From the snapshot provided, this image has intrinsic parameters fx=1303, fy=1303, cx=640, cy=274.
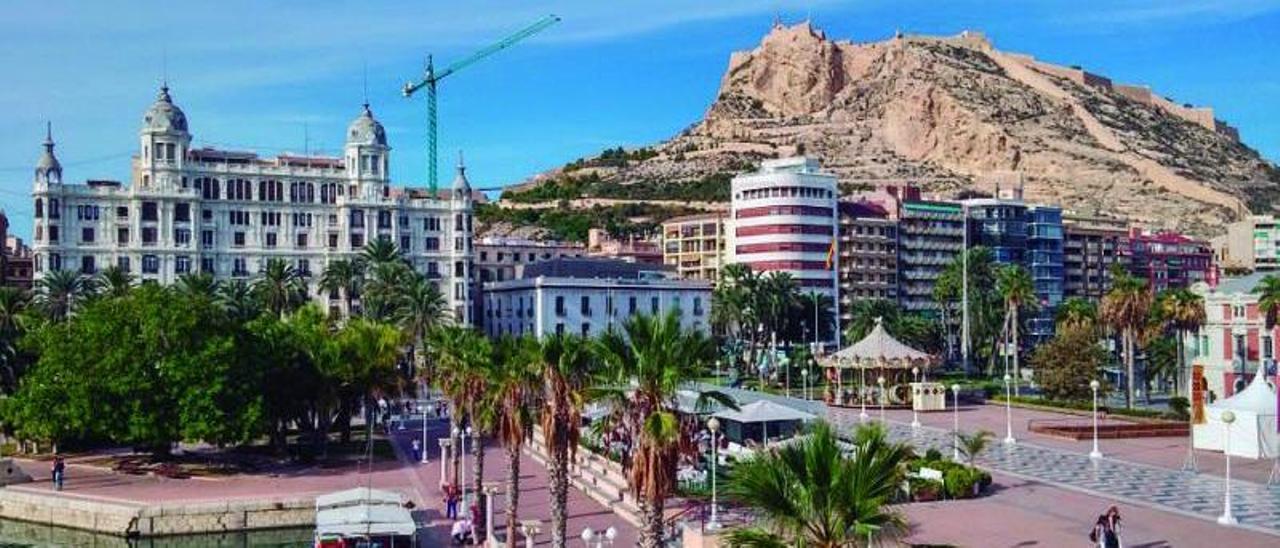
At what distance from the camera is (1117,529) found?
31109mm

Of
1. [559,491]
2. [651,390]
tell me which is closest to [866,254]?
[559,491]

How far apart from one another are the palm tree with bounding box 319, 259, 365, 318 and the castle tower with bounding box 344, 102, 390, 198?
40.6 feet

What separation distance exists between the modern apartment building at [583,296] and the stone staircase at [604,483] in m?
56.0

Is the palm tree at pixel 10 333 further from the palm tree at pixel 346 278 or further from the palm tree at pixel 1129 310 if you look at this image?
the palm tree at pixel 1129 310

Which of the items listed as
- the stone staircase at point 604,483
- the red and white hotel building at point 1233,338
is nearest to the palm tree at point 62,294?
the stone staircase at point 604,483

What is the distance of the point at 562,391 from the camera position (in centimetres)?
2922

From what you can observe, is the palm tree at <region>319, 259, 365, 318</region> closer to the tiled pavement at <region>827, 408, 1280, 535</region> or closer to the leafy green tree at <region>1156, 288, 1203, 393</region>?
the tiled pavement at <region>827, 408, 1280, 535</region>

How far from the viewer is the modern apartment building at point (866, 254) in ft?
442

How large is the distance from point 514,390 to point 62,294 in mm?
64251

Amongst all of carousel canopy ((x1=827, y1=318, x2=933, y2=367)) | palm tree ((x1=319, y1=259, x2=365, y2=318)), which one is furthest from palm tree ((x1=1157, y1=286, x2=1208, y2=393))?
palm tree ((x1=319, y1=259, x2=365, y2=318))

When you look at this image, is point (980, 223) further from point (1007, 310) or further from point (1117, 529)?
point (1117, 529)

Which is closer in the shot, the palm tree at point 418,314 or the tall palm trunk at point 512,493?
the tall palm trunk at point 512,493

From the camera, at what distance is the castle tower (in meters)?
111

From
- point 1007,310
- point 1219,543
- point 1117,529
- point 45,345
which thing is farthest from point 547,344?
point 1007,310
